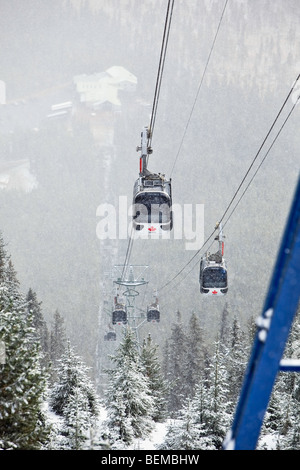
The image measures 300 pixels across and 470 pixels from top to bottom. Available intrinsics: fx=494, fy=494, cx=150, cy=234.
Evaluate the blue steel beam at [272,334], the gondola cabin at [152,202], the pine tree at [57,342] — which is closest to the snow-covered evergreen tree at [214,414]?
the gondola cabin at [152,202]

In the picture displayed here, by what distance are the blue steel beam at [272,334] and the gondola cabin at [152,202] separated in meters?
13.5

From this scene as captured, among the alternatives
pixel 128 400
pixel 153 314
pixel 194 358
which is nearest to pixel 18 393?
pixel 128 400

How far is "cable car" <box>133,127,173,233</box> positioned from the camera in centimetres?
1716

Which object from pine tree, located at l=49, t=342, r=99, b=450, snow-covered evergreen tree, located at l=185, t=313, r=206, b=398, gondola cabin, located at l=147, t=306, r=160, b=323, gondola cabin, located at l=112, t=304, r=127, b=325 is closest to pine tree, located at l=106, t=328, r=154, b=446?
pine tree, located at l=49, t=342, r=99, b=450

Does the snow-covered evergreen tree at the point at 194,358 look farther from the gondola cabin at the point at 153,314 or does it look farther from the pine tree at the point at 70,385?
the pine tree at the point at 70,385

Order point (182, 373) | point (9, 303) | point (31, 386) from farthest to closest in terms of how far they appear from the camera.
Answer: point (182, 373) → point (9, 303) → point (31, 386)

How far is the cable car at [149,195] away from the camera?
56.3 feet

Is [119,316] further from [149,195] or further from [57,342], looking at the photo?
[57,342]

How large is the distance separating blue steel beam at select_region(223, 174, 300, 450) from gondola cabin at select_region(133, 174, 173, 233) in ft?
44.3
